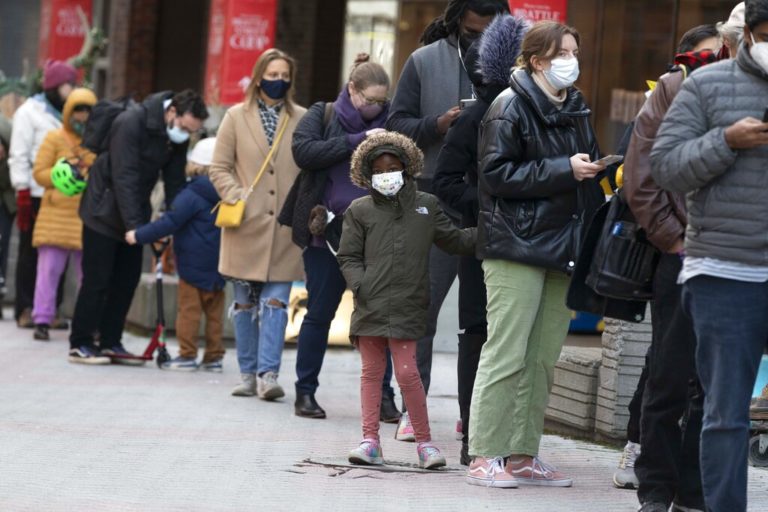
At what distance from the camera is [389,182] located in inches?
289

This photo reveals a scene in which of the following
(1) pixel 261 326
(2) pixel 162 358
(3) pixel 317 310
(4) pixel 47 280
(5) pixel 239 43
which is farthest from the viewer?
(5) pixel 239 43

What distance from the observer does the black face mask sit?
1291 cm

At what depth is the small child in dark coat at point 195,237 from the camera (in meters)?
10.9

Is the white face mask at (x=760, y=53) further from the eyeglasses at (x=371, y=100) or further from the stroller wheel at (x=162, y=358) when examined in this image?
the stroller wheel at (x=162, y=358)

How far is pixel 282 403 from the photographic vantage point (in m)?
9.66

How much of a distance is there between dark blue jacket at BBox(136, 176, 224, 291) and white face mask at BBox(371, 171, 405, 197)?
3.76 m

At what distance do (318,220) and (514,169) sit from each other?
2241 mm

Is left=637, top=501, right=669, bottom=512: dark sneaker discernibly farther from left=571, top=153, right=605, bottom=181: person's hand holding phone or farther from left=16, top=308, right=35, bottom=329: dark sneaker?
left=16, top=308, right=35, bottom=329: dark sneaker

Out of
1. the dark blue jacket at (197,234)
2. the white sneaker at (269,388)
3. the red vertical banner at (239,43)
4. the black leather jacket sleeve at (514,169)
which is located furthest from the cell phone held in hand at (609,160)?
the red vertical banner at (239,43)

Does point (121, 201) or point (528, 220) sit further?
point (121, 201)

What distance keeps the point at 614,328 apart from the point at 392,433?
1318mm

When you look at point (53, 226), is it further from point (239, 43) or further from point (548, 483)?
point (548, 483)


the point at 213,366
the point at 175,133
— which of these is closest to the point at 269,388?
the point at 213,366

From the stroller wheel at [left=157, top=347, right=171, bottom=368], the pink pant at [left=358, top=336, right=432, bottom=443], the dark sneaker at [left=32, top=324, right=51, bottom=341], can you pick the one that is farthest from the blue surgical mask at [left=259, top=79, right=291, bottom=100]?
the dark sneaker at [left=32, top=324, right=51, bottom=341]
